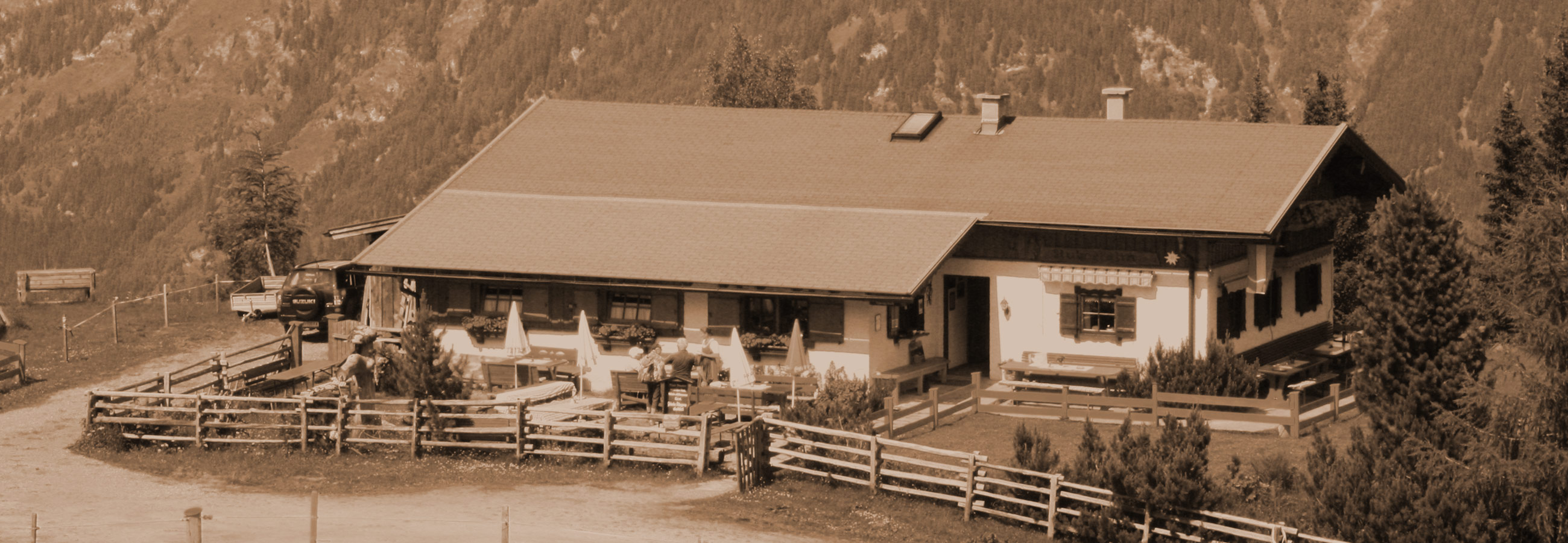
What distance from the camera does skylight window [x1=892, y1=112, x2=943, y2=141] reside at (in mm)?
38156

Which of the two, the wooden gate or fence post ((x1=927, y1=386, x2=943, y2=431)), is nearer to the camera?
the wooden gate

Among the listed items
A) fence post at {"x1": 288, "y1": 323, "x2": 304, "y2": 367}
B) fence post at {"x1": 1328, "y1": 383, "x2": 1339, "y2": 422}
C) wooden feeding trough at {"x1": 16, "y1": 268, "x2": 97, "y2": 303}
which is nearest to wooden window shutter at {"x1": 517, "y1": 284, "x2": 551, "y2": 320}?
fence post at {"x1": 288, "y1": 323, "x2": 304, "y2": 367}

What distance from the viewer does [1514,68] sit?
115 meters

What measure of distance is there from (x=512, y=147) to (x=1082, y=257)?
13852 millimetres

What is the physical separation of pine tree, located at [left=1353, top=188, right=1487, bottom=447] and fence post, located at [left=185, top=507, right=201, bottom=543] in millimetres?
15555

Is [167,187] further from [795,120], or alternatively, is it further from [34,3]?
[795,120]

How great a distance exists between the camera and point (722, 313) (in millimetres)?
33500

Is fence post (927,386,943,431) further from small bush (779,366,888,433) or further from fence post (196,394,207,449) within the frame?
fence post (196,394,207,449)

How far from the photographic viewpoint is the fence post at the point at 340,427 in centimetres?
2816

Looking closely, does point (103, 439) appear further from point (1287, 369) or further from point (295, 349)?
point (1287, 369)

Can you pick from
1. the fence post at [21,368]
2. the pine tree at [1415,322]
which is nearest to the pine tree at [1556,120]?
the pine tree at [1415,322]

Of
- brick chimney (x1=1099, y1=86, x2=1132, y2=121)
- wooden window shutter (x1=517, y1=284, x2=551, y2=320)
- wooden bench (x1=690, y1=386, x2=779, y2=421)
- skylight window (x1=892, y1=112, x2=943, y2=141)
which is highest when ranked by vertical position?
brick chimney (x1=1099, y1=86, x2=1132, y2=121)

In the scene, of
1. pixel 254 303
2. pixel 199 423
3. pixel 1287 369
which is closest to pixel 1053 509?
pixel 1287 369

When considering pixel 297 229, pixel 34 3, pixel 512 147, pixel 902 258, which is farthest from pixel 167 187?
pixel 902 258
